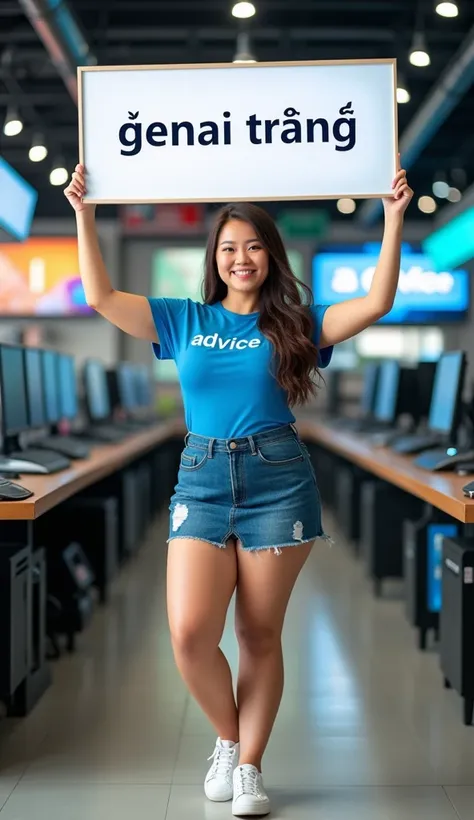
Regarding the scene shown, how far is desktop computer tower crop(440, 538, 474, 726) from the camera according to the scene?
Result: 3.22m

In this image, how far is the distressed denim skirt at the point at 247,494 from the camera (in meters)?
2.44

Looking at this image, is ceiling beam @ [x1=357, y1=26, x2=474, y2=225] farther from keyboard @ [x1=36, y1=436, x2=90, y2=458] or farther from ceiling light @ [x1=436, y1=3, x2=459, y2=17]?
keyboard @ [x1=36, y1=436, x2=90, y2=458]

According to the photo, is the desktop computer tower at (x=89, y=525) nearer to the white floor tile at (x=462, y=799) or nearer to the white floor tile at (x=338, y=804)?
the white floor tile at (x=338, y=804)

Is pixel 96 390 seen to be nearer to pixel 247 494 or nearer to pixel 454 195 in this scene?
pixel 247 494

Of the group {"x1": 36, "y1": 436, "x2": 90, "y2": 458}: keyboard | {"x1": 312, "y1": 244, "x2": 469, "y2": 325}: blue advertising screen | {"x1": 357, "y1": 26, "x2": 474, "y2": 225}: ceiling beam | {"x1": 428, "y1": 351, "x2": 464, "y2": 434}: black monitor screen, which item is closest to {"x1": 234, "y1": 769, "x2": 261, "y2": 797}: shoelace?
{"x1": 428, "y1": 351, "x2": 464, "y2": 434}: black monitor screen

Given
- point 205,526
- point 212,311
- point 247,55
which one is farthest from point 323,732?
point 247,55

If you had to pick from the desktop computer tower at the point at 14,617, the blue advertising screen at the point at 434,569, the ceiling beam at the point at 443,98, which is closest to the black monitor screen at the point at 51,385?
the desktop computer tower at the point at 14,617

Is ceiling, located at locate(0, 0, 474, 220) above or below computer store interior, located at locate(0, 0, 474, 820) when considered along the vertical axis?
above

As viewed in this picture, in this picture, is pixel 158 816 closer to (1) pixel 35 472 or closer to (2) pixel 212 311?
(2) pixel 212 311

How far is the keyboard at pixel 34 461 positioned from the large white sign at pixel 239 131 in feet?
5.19

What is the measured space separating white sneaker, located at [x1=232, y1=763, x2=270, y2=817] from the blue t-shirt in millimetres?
874

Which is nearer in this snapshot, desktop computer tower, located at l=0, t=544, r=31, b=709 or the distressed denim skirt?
the distressed denim skirt

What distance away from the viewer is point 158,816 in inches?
100

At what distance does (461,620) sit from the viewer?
3.24 meters
